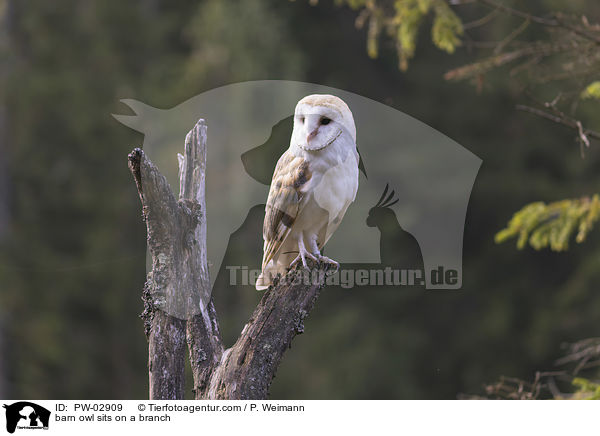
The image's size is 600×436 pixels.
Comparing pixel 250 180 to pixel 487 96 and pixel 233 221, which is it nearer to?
pixel 233 221

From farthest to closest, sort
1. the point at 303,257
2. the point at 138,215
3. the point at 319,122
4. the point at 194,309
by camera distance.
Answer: the point at 138,215, the point at 303,257, the point at 194,309, the point at 319,122

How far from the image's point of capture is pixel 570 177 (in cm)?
1181

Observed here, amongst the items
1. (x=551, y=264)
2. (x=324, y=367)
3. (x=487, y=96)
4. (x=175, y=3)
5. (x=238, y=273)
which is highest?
(x=175, y=3)

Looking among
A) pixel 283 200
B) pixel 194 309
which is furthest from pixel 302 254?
pixel 194 309

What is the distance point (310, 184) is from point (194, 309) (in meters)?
0.69

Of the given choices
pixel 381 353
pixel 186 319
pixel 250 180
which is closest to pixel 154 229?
pixel 186 319

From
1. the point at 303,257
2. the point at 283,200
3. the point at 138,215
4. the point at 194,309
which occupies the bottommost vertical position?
the point at 194,309

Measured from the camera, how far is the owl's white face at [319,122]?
2.74 m

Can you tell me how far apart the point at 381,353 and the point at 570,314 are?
2.91 metres

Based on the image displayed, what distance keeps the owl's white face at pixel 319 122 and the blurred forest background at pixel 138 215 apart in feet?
17.5

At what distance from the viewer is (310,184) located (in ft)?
9.66

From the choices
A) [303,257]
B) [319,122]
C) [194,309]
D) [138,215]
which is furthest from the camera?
[138,215]

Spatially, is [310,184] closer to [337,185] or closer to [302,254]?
[337,185]
